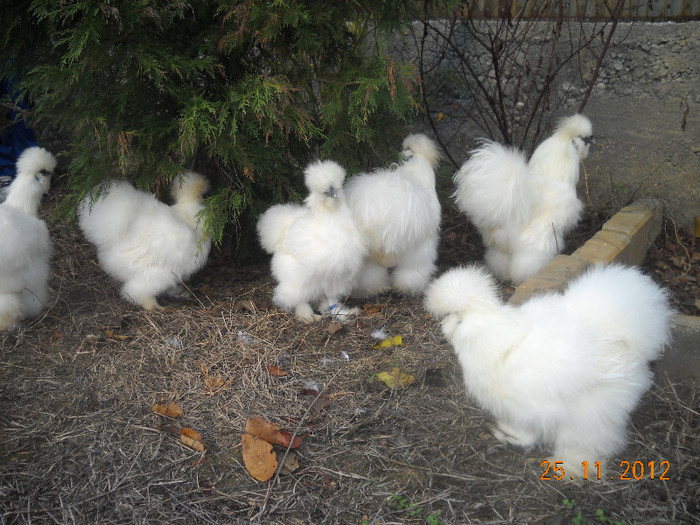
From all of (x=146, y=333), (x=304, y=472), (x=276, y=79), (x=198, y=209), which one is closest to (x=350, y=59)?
(x=276, y=79)

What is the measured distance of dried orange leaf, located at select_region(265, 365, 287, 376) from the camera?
3502 mm

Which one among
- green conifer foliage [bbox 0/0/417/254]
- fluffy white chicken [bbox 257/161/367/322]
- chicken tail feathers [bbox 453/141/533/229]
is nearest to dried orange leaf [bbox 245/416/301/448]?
fluffy white chicken [bbox 257/161/367/322]

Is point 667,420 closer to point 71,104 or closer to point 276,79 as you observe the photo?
point 276,79

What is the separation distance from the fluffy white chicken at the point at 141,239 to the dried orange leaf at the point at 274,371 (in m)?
1.17

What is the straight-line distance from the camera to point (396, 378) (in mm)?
3396

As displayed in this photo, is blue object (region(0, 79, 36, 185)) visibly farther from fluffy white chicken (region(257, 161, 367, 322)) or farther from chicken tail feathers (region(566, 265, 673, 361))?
chicken tail feathers (region(566, 265, 673, 361))

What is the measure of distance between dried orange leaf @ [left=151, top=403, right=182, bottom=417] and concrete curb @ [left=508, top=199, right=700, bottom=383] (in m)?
1.99

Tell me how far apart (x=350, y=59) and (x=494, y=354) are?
2.81 metres

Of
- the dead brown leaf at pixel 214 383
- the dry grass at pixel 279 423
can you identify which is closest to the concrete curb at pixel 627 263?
the dry grass at pixel 279 423

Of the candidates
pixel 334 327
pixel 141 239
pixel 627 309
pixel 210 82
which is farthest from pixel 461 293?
pixel 210 82

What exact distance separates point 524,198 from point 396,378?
1.81m

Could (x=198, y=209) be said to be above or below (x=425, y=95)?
below

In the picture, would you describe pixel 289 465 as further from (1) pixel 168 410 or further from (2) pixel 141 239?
(2) pixel 141 239

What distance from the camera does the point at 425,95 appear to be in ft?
19.7
